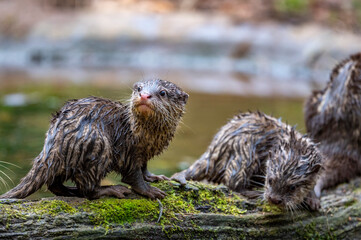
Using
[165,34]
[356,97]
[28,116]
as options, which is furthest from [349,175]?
[165,34]

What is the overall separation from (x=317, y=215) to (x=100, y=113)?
8.51ft

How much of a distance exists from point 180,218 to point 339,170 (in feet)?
11.1

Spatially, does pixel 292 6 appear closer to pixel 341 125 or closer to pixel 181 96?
pixel 341 125

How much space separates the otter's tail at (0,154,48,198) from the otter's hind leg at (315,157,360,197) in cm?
410

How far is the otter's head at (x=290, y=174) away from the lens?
511 cm

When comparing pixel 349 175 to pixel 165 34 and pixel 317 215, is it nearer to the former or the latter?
pixel 317 215

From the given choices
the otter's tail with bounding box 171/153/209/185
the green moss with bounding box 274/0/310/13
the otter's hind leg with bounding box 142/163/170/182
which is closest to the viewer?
the otter's hind leg with bounding box 142/163/170/182

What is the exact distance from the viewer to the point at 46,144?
4.23 m

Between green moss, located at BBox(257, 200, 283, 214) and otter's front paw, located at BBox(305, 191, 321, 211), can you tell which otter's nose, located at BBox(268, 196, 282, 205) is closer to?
green moss, located at BBox(257, 200, 283, 214)

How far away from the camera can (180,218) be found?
465 cm

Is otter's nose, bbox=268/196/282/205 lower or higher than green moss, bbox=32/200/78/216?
lower

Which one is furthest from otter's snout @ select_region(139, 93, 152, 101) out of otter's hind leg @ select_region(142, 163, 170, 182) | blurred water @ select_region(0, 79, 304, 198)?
blurred water @ select_region(0, 79, 304, 198)

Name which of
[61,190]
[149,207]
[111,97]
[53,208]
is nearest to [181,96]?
[149,207]

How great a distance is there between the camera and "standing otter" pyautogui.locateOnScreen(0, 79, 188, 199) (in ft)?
13.8
